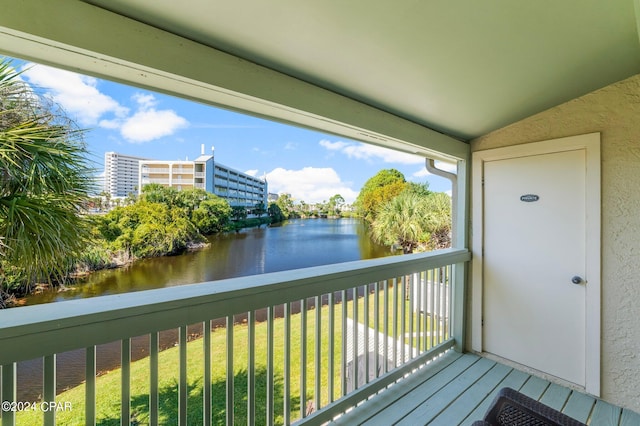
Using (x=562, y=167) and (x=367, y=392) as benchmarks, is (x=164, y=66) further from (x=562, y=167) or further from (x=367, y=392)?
(x=562, y=167)

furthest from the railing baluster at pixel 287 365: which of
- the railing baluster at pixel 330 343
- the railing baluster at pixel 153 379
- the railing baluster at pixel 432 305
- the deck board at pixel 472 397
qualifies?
the railing baluster at pixel 432 305

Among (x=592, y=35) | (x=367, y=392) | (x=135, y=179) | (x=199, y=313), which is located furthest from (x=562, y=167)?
(x=135, y=179)

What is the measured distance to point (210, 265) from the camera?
1480 mm

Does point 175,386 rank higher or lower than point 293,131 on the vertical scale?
lower

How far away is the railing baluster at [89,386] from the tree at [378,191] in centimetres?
203

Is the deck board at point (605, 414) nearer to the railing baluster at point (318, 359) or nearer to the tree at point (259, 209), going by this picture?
the railing baluster at point (318, 359)

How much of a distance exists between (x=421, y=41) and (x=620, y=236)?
2.18 m

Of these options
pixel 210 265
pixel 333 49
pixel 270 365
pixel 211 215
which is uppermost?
pixel 333 49

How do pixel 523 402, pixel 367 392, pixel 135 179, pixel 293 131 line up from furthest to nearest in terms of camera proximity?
pixel 367 392 < pixel 293 131 < pixel 523 402 < pixel 135 179

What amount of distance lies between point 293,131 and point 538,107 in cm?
218

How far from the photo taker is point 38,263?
126cm

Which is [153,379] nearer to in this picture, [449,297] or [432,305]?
[432,305]

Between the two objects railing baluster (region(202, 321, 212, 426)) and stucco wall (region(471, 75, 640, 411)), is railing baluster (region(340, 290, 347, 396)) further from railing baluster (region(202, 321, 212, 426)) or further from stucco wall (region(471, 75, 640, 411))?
stucco wall (region(471, 75, 640, 411))

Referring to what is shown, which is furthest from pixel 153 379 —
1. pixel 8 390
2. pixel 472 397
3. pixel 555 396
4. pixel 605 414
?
pixel 605 414
